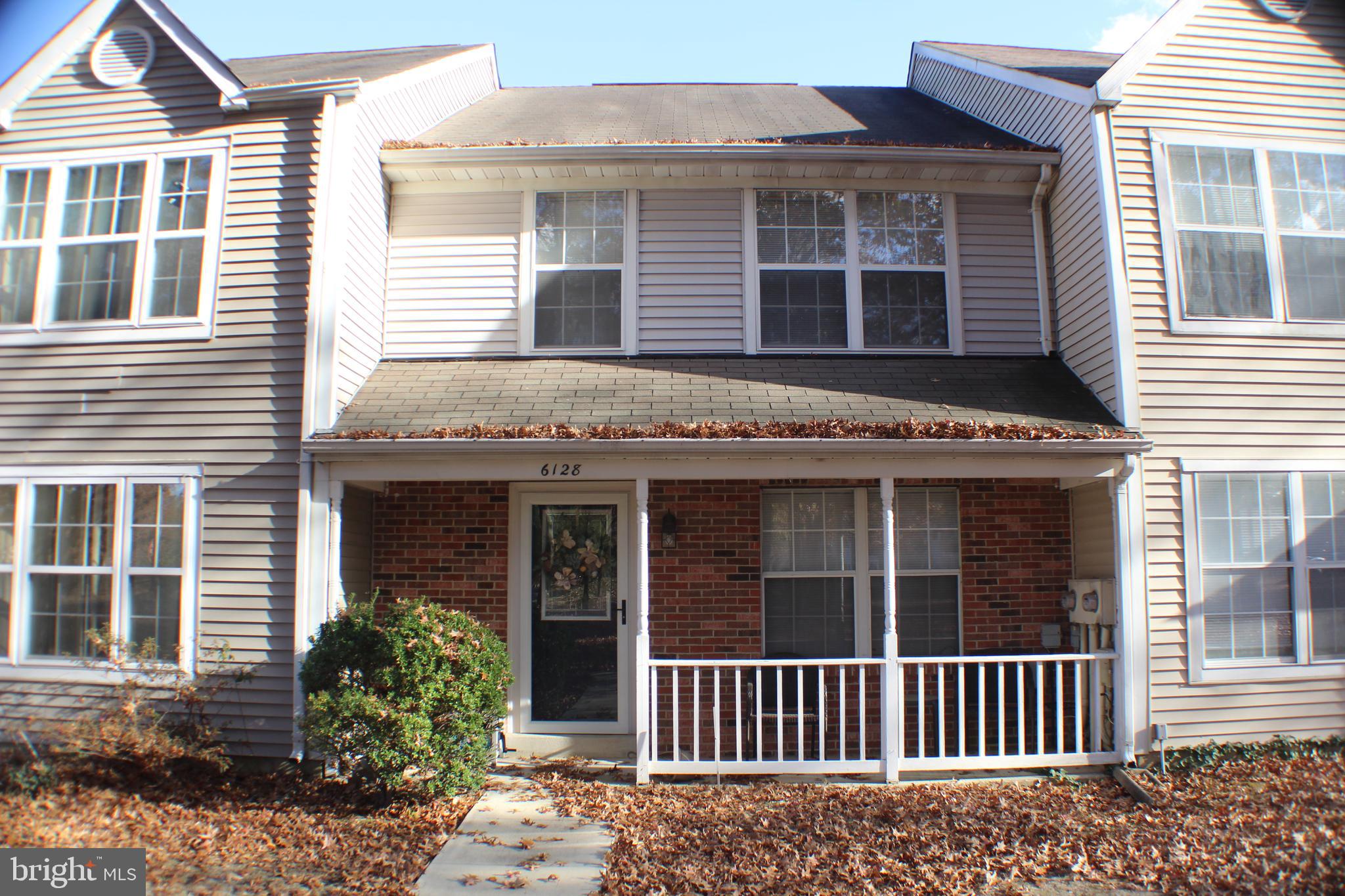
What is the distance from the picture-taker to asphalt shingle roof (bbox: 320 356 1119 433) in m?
6.41

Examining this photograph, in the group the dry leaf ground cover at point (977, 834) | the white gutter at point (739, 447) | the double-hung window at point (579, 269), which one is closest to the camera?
the dry leaf ground cover at point (977, 834)

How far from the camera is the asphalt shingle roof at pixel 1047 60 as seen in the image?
7.61 metres

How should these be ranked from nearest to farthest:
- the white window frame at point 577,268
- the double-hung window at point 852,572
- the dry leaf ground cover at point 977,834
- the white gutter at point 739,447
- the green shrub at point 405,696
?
the dry leaf ground cover at point 977,834 < the green shrub at point 405,696 < the white gutter at point 739,447 < the double-hung window at point 852,572 < the white window frame at point 577,268

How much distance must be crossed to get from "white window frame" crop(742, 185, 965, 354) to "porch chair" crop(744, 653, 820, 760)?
2899mm

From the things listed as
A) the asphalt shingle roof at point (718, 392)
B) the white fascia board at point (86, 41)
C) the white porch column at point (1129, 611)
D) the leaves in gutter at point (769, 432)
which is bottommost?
the white porch column at point (1129, 611)

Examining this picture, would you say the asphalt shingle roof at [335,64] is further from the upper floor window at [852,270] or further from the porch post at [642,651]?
the porch post at [642,651]

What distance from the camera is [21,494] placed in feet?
21.9

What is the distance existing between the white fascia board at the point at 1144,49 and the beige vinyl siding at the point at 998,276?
48.8 inches

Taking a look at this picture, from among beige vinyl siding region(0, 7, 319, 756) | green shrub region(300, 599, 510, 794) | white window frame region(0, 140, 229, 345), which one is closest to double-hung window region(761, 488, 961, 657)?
green shrub region(300, 599, 510, 794)

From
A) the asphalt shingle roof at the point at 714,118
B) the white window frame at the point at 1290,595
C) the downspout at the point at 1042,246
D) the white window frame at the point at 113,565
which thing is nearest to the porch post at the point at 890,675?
the white window frame at the point at 1290,595

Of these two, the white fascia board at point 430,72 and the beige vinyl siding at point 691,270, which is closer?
the white fascia board at point 430,72

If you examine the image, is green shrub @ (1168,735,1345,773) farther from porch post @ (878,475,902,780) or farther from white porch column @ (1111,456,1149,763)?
porch post @ (878,475,902,780)

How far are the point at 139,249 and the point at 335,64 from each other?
10.4ft

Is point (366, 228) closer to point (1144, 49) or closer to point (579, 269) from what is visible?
point (579, 269)
